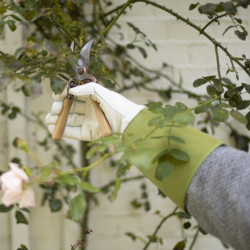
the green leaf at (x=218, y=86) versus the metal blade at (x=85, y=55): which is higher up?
the metal blade at (x=85, y=55)

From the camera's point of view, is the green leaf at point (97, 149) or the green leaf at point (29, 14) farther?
the green leaf at point (29, 14)

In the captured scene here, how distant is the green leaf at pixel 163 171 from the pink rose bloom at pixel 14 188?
138 millimetres

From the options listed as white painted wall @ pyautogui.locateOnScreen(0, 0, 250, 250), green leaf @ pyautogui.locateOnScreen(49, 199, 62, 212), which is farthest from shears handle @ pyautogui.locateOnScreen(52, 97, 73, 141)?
white painted wall @ pyautogui.locateOnScreen(0, 0, 250, 250)

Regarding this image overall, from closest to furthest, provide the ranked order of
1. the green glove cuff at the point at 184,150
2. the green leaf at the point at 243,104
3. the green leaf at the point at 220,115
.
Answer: the green glove cuff at the point at 184,150 < the green leaf at the point at 220,115 < the green leaf at the point at 243,104

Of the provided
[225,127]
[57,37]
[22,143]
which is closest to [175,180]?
[22,143]

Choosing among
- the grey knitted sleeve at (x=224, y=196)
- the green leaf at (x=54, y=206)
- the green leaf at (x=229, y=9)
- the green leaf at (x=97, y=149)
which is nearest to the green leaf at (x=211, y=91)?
the green leaf at (x=229, y=9)

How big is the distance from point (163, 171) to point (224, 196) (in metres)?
0.08

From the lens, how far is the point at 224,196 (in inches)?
17.0

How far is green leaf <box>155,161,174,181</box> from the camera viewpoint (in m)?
0.41

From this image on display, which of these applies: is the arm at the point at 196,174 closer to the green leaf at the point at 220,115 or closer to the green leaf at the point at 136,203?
the green leaf at the point at 220,115

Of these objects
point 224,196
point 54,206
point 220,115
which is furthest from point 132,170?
point 224,196

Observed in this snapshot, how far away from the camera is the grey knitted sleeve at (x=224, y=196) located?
42 centimetres

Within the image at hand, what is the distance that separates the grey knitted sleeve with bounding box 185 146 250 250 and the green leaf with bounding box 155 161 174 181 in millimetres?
57

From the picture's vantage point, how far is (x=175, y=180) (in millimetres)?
475
